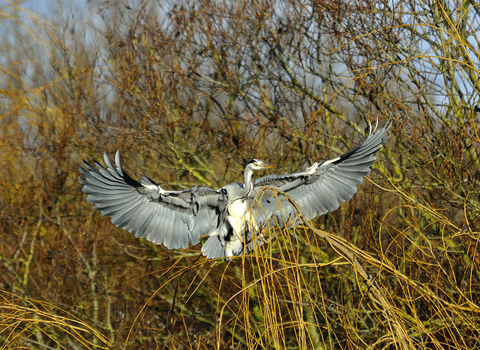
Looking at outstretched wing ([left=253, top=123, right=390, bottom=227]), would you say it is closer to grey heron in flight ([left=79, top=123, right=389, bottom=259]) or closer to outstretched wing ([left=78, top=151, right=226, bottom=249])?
grey heron in flight ([left=79, top=123, right=389, bottom=259])

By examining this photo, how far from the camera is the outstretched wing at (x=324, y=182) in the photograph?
3609 mm

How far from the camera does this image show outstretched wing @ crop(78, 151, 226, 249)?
3396 millimetres

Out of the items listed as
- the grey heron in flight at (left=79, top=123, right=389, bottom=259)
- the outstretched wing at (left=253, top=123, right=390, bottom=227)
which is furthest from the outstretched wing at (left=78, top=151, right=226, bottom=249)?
the outstretched wing at (left=253, top=123, right=390, bottom=227)

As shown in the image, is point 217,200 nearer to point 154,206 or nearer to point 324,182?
point 154,206

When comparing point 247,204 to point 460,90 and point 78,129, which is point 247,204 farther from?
point 78,129

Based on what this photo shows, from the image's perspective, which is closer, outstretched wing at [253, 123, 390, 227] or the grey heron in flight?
the grey heron in flight

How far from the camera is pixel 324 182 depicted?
3930 mm

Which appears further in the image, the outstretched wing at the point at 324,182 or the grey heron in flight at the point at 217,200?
the outstretched wing at the point at 324,182

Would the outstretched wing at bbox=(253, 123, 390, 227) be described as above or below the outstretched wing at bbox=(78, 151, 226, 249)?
above

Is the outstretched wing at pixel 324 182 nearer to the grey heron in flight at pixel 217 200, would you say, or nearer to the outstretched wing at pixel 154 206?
the grey heron in flight at pixel 217 200

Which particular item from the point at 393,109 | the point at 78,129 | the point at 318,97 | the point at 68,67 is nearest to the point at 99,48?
the point at 68,67

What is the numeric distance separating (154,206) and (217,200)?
481mm

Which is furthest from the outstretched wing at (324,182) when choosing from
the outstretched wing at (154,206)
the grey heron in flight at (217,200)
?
the outstretched wing at (154,206)

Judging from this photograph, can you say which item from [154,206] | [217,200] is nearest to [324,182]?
[217,200]
